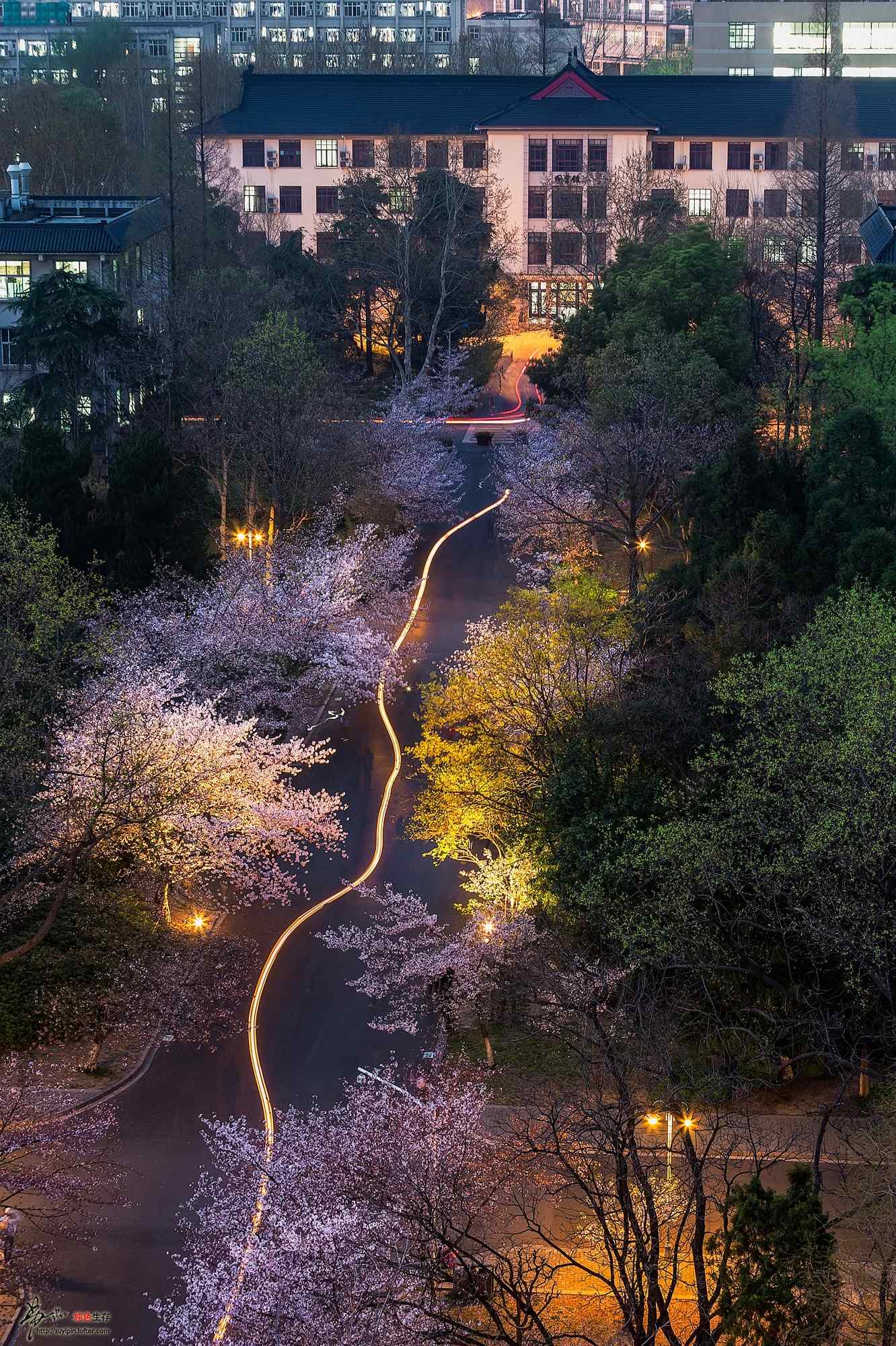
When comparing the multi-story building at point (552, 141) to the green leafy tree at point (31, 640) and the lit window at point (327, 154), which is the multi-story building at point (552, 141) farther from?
the green leafy tree at point (31, 640)

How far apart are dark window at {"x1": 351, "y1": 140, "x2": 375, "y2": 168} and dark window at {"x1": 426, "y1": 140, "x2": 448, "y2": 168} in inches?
158

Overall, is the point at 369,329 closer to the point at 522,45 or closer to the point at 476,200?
the point at 476,200

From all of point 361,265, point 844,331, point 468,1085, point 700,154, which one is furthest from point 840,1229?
point 700,154

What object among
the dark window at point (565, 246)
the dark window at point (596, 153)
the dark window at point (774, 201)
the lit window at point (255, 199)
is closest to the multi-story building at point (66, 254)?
the dark window at point (565, 246)

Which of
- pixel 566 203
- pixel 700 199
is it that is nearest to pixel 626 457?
pixel 566 203

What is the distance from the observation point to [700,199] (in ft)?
347

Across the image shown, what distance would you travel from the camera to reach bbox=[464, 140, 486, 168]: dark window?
341 ft

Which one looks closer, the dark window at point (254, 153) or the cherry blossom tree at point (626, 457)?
the cherry blossom tree at point (626, 457)

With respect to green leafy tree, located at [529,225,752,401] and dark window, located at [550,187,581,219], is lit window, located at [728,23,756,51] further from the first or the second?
green leafy tree, located at [529,225,752,401]

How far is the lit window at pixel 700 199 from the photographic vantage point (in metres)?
106

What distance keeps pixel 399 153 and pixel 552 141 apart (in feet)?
32.9

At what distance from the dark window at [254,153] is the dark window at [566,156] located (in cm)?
1725

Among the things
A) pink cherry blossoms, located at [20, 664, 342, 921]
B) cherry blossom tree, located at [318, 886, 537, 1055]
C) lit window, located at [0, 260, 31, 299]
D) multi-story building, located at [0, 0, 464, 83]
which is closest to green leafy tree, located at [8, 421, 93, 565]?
pink cherry blossoms, located at [20, 664, 342, 921]

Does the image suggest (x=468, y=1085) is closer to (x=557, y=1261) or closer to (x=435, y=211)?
(x=557, y=1261)
